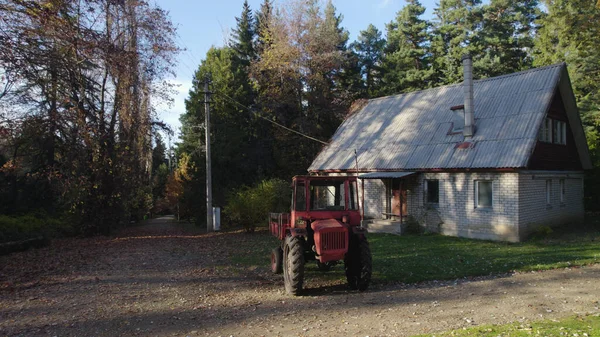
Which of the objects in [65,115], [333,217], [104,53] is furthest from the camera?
[65,115]

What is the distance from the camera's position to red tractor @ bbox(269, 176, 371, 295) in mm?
8242

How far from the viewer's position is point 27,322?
22.8ft

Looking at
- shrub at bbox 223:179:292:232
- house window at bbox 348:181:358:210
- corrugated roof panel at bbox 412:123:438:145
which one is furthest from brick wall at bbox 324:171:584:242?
house window at bbox 348:181:358:210

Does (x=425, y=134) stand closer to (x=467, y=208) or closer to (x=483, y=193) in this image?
(x=483, y=193)

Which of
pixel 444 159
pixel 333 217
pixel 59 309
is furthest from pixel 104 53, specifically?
pixel 444 159

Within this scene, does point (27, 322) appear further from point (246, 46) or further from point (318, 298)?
point (246, 46)

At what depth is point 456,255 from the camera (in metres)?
12.6

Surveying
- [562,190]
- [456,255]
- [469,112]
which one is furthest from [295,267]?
[562,190]

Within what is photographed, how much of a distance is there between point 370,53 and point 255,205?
28.7m

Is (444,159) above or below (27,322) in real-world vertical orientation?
above

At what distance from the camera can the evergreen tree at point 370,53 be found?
41.9m

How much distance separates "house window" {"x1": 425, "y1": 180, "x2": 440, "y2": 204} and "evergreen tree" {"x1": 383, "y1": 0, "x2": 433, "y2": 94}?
2057cm

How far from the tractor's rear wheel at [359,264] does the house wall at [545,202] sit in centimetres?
970

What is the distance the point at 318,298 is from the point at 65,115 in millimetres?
11363
